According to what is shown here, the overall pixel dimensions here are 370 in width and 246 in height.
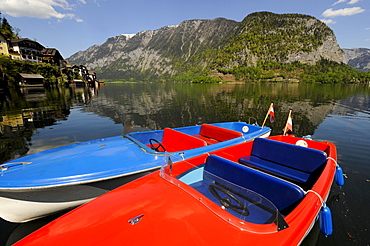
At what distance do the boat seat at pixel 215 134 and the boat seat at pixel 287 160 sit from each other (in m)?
1.32

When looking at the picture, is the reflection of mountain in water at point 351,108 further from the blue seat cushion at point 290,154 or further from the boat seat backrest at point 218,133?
the blue seat cushion at point 290,154

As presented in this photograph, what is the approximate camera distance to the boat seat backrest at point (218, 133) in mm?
8072

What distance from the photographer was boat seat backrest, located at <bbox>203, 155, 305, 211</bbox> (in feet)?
12.1

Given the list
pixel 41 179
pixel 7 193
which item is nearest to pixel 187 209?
pixel 41 179

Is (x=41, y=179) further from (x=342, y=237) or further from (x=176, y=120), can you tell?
(x=176, y=120)

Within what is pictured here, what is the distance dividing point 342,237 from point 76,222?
6.58m

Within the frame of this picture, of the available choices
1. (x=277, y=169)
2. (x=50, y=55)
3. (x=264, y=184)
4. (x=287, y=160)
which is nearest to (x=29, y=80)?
(x=50, y=55)

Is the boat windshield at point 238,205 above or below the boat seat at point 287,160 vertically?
above

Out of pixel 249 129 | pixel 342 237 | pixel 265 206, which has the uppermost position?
pixel 265 206

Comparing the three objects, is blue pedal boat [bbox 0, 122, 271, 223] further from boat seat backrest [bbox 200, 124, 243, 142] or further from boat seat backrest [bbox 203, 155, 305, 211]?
boat seat backrest [bbox 203, 155, 305, 211]

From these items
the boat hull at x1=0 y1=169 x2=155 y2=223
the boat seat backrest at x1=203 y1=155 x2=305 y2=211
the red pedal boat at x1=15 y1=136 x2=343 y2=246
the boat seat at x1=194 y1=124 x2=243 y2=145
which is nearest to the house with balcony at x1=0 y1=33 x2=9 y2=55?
the boat hull at x1=0 y1=169 x2=155 y2=223

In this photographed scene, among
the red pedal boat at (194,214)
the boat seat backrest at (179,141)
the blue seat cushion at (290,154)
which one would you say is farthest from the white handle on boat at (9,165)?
the blue seat cushion at (290,154)

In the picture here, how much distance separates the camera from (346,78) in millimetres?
146750

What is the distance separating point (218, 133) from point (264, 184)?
4.93 meters
